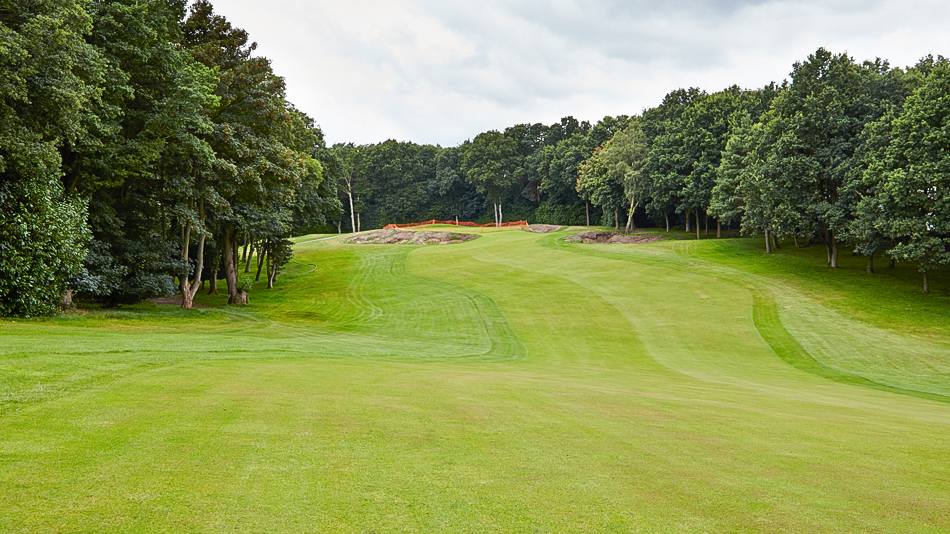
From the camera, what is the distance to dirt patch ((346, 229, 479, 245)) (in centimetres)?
6700

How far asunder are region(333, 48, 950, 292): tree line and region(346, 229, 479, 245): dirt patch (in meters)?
12.7

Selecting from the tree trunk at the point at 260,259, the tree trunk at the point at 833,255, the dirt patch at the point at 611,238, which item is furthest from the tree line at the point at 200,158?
the dirt patch at the point at 611,238

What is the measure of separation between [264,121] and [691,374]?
26142mm

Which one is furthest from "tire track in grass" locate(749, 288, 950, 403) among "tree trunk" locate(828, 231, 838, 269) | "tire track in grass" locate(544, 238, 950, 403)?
"tree trunk" locate(828, 231, 838, 269)

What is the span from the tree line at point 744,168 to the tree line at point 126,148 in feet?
82.7

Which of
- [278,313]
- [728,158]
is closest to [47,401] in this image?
[278,313]

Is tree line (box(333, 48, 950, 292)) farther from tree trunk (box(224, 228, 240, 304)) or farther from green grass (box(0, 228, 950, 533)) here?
tree trunk (box(224, 228, 240, 304))

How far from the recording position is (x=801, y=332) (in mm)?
25312

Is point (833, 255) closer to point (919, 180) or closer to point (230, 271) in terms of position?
point (919, 180)

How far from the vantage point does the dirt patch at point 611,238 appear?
63344 millimetres

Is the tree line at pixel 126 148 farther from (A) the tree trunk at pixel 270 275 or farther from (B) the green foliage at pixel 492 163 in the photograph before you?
(B) the green foliage at pixel 492 163

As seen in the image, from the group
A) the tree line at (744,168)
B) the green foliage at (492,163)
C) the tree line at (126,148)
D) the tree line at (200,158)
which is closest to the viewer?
the tree line at (126,148)

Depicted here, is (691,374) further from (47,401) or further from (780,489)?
(47,401)

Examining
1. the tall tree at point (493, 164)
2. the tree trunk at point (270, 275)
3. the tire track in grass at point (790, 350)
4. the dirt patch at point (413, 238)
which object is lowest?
the tire track in grass at point (790, 350)
